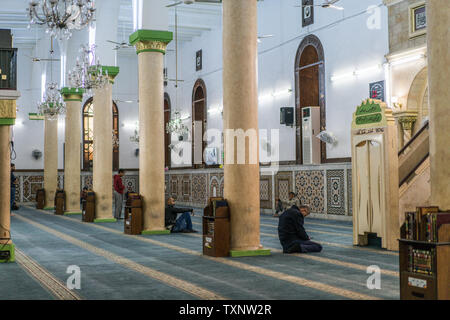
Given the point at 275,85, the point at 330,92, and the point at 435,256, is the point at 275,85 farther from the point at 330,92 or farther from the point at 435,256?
the point at 435,256

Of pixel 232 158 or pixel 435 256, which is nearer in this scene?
pixel 435 256

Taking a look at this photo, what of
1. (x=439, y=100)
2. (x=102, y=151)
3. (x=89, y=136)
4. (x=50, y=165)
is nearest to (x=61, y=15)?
(x=439, y=100)

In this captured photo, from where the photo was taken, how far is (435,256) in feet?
12.0

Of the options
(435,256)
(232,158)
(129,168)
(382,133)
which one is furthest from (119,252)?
(129,168)

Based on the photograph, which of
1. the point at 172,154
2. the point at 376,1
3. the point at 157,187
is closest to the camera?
the point at 157,187

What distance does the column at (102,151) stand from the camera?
39.7ft

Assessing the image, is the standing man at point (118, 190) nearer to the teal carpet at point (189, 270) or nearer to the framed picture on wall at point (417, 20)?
the teal carpet at point (189, 270)

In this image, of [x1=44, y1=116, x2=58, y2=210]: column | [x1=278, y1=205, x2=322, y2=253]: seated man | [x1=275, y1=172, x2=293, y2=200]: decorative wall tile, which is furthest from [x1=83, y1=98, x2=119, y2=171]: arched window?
[x1=278, y1=205, x2=322, y2=253]: seated man

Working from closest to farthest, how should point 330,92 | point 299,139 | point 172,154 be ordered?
point 330,92
point 299,139
point 172,154

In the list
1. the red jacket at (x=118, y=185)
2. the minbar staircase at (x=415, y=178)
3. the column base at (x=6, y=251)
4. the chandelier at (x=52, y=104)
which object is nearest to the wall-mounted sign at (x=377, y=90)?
the minbar staircase at (x=415, y=178)

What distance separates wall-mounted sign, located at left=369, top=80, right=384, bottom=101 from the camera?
1041 cm

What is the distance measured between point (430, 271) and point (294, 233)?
3135 millimetres

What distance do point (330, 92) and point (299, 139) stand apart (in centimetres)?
135

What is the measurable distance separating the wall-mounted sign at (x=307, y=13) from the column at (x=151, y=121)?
414cm
